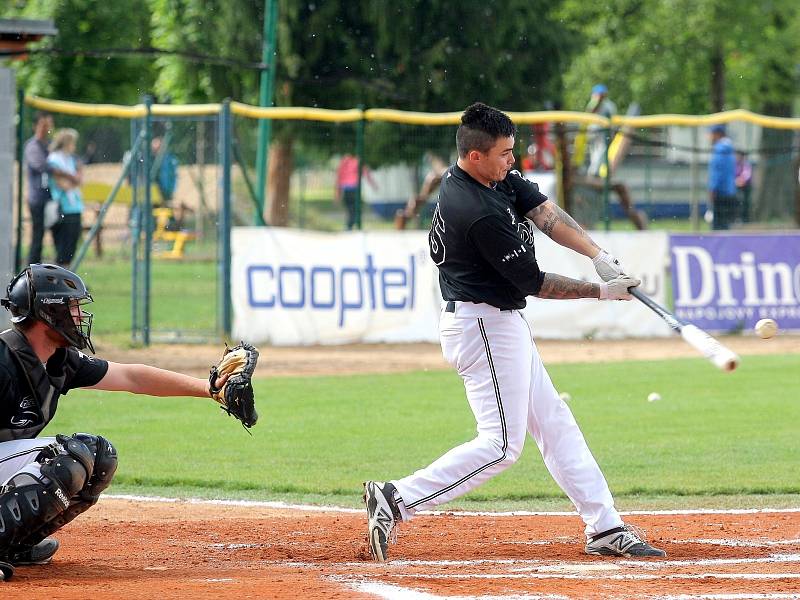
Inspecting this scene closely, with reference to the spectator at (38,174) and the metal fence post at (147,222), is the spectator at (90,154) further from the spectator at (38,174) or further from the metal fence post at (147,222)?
the metal fence post at (147,222)

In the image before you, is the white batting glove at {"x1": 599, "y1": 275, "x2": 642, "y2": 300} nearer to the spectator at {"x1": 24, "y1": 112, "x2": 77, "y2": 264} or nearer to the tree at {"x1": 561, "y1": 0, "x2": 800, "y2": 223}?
the spectator at {"x1": 24, "y1": 112, "x2": 77, "y2": 264}

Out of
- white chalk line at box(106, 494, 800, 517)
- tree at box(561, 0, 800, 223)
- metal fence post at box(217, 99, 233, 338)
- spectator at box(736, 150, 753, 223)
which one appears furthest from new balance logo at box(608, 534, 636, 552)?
tree at box(561, 0, 800, 223)

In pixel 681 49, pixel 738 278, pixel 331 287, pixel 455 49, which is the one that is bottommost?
pixel 331 287

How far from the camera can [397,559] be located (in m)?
6.12

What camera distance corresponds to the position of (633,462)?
902cm

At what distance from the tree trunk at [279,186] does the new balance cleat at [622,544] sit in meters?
14.9

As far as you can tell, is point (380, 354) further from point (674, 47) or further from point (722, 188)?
point (674, 47)

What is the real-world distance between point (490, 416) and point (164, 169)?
11700mm

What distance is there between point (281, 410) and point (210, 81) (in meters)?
14.4

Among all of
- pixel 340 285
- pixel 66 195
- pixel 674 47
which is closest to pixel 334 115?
pixel 340 285

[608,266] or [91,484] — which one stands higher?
[608,266]

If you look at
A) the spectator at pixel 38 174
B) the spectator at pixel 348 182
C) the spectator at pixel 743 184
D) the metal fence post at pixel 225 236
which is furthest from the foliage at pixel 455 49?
the metal fence post at pixel 225 236

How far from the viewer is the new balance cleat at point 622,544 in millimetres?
6152

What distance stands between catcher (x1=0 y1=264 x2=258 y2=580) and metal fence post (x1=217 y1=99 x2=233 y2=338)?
31.1ft
